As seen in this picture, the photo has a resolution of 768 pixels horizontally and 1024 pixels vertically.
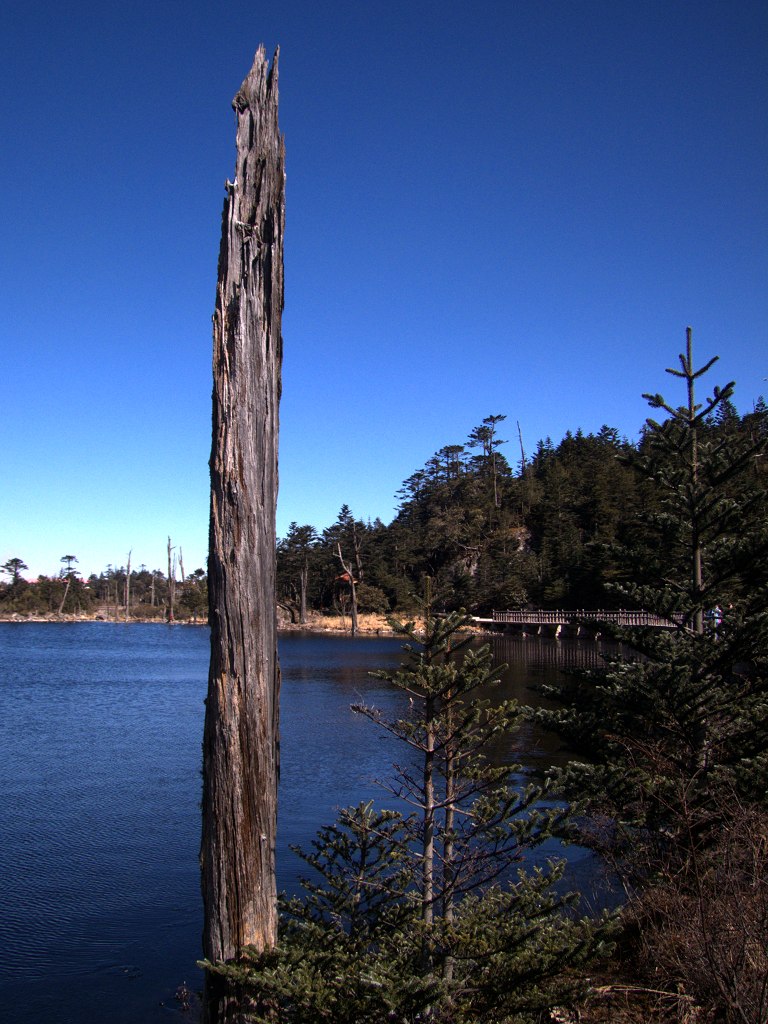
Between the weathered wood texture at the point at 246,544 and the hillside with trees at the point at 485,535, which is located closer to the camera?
the weathered wood texture at the point at 246,544

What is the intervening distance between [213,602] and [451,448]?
81.7 m

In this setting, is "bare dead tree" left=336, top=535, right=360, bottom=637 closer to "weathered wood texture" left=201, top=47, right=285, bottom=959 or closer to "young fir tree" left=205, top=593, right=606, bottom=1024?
"young fir tree" left=205, top=593, right=606, bottom=1024

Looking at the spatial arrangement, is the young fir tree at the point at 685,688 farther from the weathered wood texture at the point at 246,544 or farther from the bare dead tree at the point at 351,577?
the bare dead tree at the point at 351,577

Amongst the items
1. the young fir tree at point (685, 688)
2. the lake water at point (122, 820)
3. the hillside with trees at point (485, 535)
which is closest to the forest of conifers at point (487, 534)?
the hillside with trees at point (485, 535)

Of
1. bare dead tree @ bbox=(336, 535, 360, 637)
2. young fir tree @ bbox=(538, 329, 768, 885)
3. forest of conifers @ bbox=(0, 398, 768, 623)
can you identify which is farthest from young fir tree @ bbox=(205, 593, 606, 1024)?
bare dead tree @ bbox=(336, 535, 360, 637)

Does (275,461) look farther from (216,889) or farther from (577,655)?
(577,655)

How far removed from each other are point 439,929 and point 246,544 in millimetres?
2342

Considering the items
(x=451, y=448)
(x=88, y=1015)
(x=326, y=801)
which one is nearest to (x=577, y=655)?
(x=326, y=801)

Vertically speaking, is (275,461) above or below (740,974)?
above

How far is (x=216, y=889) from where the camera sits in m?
3.96

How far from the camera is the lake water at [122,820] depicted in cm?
764

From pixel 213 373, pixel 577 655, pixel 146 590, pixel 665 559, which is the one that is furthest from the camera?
pixel 146 590

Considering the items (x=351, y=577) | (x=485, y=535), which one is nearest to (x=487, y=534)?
(x=485, y=535)

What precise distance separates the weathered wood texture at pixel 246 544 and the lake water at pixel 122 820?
2.37 feet
